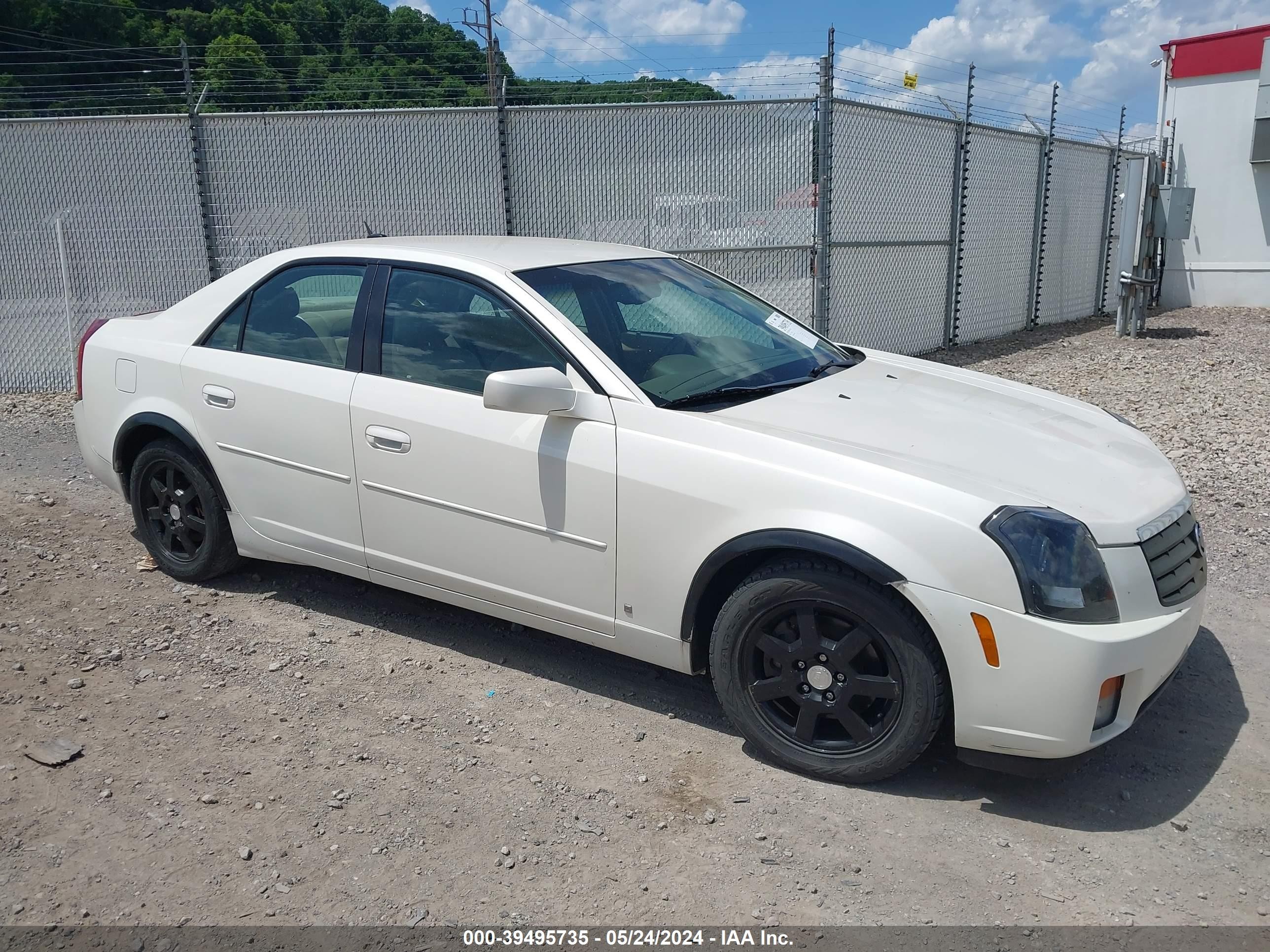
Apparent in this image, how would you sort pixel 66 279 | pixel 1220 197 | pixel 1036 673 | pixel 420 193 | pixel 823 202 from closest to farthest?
pixel 1036 673
pixel 823 202
pixel 420 193
pixel 66 279
pixel 1220 197

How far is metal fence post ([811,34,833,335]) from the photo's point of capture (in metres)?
8.91

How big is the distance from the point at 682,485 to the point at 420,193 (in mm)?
6650

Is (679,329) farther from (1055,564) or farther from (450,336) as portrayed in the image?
(1055,564)

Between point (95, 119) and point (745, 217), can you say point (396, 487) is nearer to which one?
point (745, 217)

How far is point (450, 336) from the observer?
404 cm

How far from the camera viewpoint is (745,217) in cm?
922

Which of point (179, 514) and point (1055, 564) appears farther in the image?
point (179, 514)

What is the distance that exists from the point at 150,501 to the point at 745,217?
Result: 590 centimetres

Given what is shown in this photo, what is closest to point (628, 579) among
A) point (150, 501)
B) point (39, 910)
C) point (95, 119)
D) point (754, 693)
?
point (754, 693)

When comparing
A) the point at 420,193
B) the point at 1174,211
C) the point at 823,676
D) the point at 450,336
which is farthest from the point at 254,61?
the point at 823,676

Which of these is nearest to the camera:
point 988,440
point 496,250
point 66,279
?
point 988,440

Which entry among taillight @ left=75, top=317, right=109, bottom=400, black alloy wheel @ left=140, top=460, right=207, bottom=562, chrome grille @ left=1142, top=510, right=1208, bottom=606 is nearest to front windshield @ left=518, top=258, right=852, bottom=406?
chrome grille @ left=1142, top=510, right=1208, bottom=606

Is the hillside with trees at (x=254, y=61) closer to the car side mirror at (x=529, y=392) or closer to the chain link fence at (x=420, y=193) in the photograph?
the chain link fence at (x=420, y=193)

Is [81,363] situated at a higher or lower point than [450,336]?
lower
